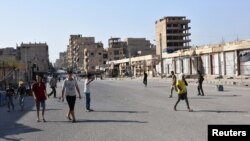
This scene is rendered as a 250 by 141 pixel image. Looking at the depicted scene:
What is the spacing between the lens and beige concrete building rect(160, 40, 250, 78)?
228 feet

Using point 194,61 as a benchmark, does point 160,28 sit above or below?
above

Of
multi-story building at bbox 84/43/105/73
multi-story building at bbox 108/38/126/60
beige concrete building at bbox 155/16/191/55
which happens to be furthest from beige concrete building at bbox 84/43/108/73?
beige concrete building at bbox 155/16/191/55

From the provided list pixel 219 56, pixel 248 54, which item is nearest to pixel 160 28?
pixel 219 56

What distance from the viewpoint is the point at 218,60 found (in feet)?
259

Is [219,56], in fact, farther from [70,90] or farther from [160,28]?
[160,28]

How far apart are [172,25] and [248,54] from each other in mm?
85354

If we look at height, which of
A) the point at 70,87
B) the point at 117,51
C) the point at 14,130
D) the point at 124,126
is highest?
the point at 117,51

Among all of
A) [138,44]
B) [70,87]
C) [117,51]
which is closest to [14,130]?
[70,87]

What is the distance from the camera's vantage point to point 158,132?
41.4 feet

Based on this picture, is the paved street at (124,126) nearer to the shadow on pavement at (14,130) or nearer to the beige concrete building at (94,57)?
the shadow on pavement at (14,130)

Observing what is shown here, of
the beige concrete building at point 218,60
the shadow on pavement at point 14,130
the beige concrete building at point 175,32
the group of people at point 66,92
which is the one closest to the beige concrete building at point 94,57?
the beige concrete building at point 175,32

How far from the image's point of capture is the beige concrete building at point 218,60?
228 feet

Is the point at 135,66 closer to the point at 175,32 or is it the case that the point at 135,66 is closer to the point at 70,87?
the point at 175,32

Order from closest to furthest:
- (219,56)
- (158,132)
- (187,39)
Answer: (158,132) < (219,56) < (187,39)
